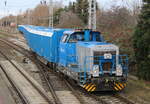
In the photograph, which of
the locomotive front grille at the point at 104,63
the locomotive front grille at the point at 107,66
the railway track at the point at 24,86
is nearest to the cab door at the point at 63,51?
the railway track at the point at 24,86

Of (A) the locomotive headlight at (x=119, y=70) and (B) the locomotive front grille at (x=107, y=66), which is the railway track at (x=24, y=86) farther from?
(A) the locomotive headlight at (x=119, y=70)

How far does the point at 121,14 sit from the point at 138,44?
14186mm

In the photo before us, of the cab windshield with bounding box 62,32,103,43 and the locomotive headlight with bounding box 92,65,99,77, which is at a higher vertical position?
the cab windshield with bounding box 62,32,103,43

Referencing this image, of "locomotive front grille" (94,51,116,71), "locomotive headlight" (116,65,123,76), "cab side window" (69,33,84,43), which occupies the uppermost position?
"cab side window" (69,33,84,43)

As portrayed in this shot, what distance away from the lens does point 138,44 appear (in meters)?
14.0

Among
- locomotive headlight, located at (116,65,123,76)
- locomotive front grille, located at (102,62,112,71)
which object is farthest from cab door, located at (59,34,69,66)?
locomotive headlight, located at (116,65,123,76)

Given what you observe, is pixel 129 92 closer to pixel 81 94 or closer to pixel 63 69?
pixel 81 94

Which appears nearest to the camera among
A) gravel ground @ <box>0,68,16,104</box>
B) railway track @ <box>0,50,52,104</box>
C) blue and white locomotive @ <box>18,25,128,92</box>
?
gravel ground @ <box>0,68,16,104</box>

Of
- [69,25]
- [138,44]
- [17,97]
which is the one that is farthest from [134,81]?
[69,25]

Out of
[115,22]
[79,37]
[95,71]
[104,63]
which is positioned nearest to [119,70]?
[104,63]

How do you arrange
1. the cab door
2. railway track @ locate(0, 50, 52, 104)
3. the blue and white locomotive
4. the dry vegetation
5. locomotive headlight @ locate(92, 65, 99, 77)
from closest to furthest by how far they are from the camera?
railway track @ locate(0, 50, 52, 104), locomotive headlight @ locate(92, 65, 99, 77), the blue and white locomotive, the cab door, the dry vegetation

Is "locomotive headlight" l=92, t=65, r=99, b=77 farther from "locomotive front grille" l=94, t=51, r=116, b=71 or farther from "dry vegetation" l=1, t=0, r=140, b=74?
"dry vegetation" l=1, t=0, r=140, b=74

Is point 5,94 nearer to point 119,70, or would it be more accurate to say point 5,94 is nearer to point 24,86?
point 24,86

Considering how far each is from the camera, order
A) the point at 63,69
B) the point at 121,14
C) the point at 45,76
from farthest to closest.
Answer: the point at 121,14 < the point at 45,76 < the point at 63,69
